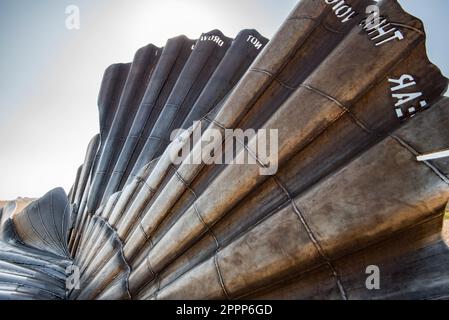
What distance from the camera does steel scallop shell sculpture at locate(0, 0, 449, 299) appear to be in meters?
2.54

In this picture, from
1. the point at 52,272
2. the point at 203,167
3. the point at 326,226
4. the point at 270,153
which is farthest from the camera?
the point at 52,272

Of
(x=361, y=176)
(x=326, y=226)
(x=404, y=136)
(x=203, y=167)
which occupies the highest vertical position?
(x=203, y=167)

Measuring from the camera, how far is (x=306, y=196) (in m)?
2.84

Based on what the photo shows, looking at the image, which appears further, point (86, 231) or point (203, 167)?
point (86, 231)

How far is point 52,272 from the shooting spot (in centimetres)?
466

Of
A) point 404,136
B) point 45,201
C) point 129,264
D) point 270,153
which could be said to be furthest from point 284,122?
point 45,201

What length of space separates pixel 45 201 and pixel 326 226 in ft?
21.4

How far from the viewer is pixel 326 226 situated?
2660 mm

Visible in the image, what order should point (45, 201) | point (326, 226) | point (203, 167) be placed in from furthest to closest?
point (45, 201)
point (203, 167)
point (326, 226)

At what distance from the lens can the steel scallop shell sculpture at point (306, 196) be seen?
2.54m
